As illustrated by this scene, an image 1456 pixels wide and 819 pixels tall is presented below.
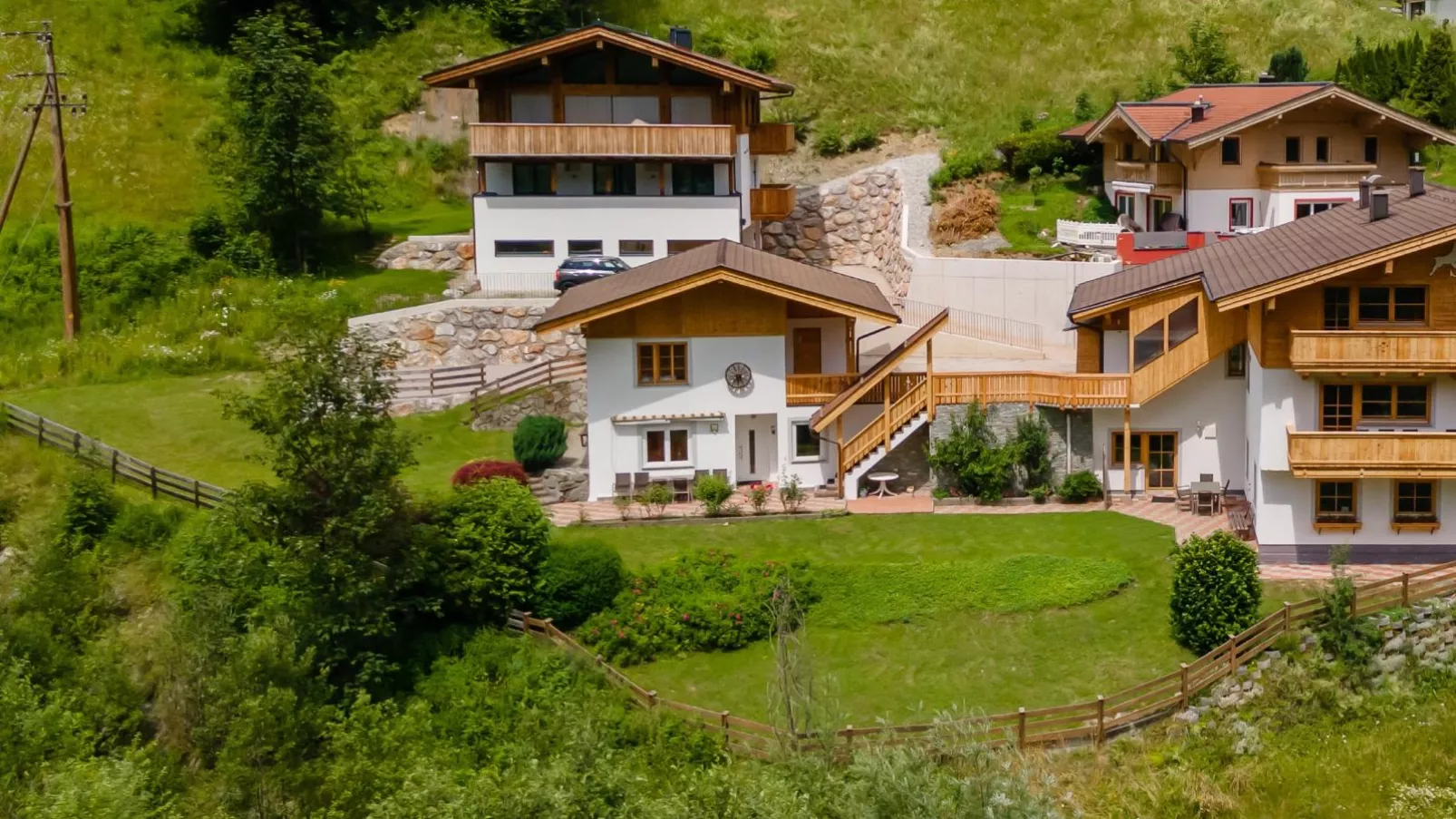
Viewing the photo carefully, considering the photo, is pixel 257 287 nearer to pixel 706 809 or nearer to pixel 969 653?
pixel 969 653

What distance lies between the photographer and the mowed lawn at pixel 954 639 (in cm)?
2758

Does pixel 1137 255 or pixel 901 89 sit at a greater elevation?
pixel 901 89

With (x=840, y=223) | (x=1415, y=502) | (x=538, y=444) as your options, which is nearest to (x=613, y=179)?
(x=840, y=223)

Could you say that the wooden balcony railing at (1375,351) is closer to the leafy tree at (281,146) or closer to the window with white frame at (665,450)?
the window with white frame at (665,450)

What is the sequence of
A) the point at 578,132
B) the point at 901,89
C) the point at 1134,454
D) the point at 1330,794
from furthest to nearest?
the point at 901,89 → the point at 578,132 → the point at 1134,454 → the point at 1330,794

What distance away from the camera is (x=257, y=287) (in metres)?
46.7

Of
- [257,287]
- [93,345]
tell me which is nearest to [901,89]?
[257,287]

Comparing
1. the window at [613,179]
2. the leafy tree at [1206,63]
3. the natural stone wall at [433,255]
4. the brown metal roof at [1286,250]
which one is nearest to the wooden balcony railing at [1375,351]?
the brown metal roof at [1286,250]

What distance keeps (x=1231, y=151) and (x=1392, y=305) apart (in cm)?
1706

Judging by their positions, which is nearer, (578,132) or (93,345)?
(93,345)

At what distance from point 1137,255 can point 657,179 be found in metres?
13.8

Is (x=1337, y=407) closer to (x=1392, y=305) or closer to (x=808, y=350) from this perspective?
(x=1392, y=305)

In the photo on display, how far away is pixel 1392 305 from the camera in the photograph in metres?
30.7

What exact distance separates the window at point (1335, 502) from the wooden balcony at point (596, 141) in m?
21.5
